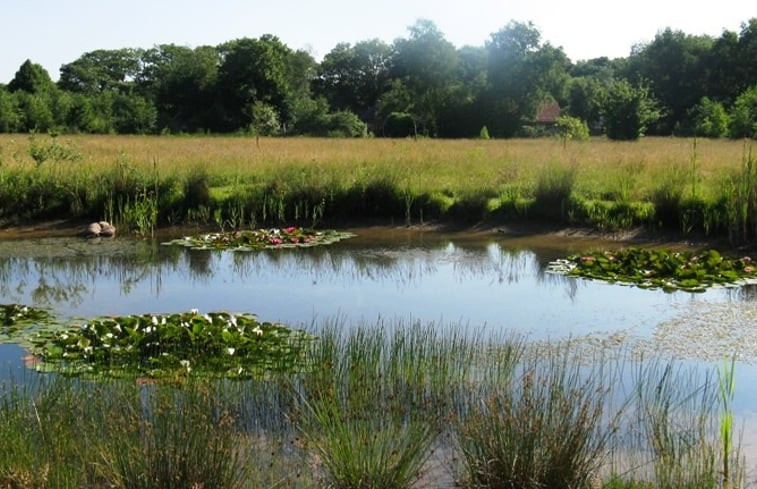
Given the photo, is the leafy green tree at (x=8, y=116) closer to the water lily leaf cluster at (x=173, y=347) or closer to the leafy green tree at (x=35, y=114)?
the leafy green tree at (x=35, y=114)

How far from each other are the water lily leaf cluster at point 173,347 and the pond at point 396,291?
1.34 ft

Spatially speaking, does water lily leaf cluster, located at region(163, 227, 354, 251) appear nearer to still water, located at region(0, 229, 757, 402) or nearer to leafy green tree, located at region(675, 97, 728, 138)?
still water, located at region(0, 229, 757, 402)

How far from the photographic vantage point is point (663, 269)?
11125mm

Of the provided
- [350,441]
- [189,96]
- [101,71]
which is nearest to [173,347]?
[350,441]

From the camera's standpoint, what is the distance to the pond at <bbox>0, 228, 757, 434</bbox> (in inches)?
332

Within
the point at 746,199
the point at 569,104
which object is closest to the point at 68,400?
the point at 746,199

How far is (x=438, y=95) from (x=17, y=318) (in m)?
43.8

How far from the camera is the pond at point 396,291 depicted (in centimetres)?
845

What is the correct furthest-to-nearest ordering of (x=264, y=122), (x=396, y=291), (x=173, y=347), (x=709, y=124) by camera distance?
(x=264, y=122) → (x=709, y=124) → (x=396, y=291) → (x=173, y=347)

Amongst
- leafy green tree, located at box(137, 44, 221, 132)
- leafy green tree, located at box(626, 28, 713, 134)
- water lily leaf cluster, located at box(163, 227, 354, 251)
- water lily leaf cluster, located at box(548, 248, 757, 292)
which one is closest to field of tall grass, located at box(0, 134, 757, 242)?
water lily leaf cluster, located at box(163, 227, 354, 251)

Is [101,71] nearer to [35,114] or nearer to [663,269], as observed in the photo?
[35,114]

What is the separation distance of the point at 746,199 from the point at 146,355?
10.1m

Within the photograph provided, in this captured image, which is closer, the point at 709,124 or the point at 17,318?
the point at 17,318

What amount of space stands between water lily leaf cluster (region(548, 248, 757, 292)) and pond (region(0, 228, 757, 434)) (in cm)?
22
